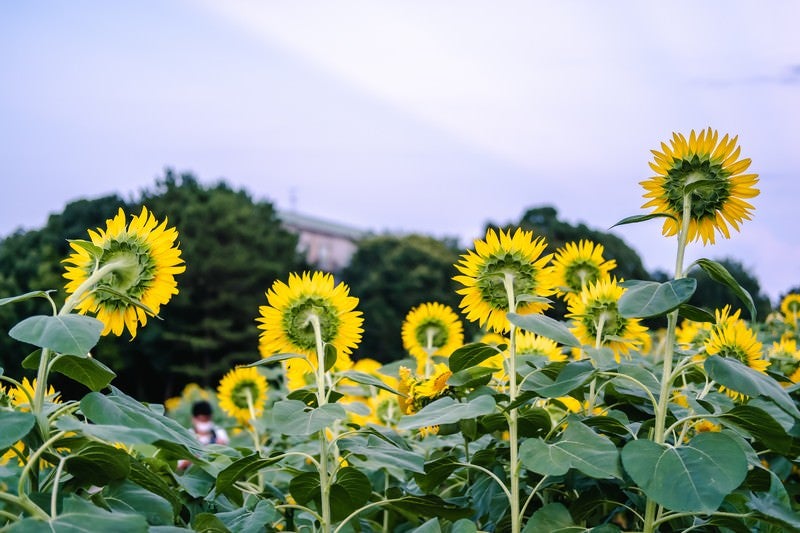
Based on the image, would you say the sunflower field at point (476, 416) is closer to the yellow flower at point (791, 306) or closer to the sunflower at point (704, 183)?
the sunflower at point (704, 183)

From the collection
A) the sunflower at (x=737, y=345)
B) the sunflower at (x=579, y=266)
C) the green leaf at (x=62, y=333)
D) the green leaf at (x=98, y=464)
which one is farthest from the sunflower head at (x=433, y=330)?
the green leaf at (x=62, y=333)

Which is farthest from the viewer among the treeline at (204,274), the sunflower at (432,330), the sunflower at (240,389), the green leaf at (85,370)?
the treeline at (204,274)

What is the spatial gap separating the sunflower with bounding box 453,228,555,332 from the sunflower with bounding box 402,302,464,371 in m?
1.18

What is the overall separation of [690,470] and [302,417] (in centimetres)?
78

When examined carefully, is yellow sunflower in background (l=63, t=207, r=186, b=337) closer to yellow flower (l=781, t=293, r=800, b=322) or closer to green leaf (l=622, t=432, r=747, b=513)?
green leaf (l=622, t=432, r=747, b=513)

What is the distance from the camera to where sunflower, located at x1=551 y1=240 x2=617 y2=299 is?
269 cm

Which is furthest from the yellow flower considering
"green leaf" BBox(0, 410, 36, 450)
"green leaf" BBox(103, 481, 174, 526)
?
"green leaf" BBox(0, 410, 36, 450)

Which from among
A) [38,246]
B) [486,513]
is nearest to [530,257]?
[486,513]

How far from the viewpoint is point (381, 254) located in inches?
1903

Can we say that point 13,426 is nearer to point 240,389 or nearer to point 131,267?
point 131,267

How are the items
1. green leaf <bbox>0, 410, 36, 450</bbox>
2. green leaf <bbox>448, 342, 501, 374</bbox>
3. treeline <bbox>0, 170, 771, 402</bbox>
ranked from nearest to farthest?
1. green leaf <bbox>0, 410, 36, 450</bbox>
2. green leaf <bbox>448, 342, 501, 374</bbox>
3. treeline <bbox>0, 170, 771, 402</bbox>

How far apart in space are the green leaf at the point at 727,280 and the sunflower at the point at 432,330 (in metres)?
1.65

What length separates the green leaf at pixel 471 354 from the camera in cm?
207

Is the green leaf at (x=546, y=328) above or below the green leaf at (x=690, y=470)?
above
